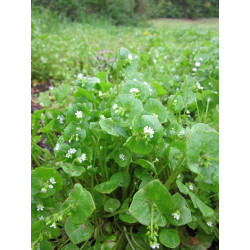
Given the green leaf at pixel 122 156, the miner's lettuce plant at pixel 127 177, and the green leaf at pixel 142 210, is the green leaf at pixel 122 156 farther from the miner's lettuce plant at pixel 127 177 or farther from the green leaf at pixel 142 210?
the green leaf at pixel 142 210

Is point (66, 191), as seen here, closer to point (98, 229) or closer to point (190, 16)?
point (98, 229)

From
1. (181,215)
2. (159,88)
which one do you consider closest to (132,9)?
(159,88)

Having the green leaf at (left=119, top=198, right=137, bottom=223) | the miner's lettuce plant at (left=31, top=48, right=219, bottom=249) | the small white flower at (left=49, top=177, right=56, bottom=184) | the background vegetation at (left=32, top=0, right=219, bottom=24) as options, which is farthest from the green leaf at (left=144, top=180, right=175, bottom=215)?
the background vegetation at (left=32, top=0, right=219, bottom=24)

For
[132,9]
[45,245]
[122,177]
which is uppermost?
[132,9]

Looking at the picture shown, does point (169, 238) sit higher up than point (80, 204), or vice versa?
point (80, 204)

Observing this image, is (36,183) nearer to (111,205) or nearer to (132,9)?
(111,205)
